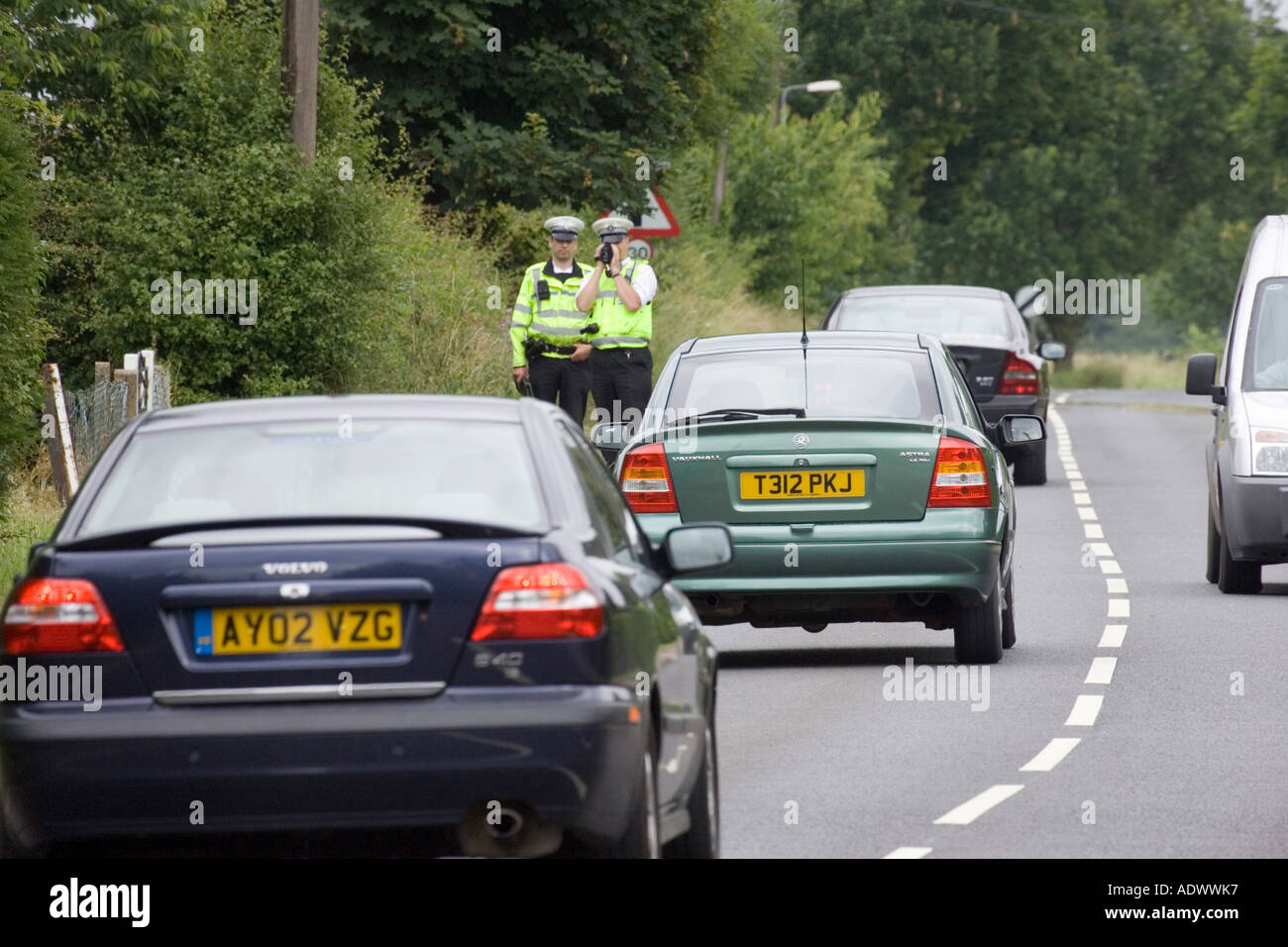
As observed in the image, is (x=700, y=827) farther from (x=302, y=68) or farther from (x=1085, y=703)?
(x=302, y=68)

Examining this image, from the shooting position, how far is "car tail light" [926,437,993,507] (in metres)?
12.7

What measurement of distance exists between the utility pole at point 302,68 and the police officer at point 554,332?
4482 mm

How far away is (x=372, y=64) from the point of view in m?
32.7

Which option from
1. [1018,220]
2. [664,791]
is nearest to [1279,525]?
[664,791]

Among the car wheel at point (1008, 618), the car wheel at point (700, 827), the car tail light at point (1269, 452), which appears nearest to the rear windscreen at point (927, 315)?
the car tail light at point (1269, 452)

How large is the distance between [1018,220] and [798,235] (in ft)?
126

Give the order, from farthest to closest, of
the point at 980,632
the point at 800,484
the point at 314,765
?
the point at 980,632, the point at 800,484, the point at 314,765

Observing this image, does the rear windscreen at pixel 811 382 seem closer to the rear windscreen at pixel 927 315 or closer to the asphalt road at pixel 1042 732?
the asphalt road at pixel 1042 732

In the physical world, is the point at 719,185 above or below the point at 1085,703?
above

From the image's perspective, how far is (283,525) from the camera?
6.62 metres

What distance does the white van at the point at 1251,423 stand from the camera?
16.5m

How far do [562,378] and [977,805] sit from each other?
10854 millimetres

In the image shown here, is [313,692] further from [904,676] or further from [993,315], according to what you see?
[993,315]

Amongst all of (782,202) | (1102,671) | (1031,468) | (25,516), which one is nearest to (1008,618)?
(1102,671)
